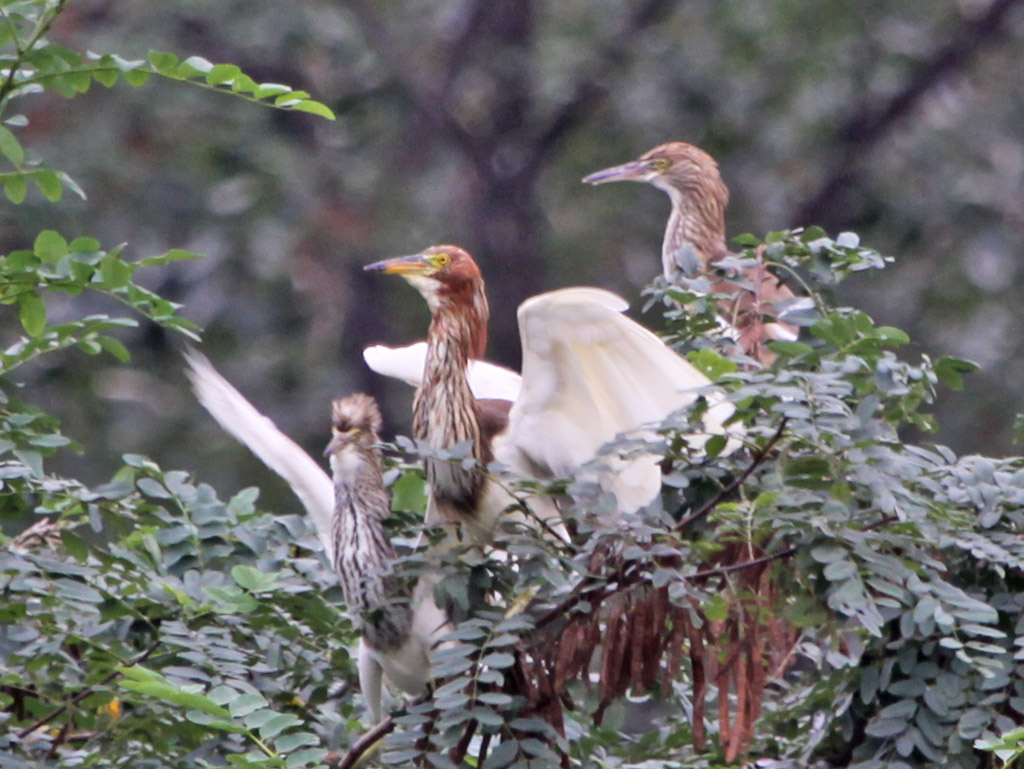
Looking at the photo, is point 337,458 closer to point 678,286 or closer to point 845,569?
point 678,286

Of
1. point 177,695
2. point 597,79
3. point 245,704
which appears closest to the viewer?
point 177,695

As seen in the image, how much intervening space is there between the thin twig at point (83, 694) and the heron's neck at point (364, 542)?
39cm

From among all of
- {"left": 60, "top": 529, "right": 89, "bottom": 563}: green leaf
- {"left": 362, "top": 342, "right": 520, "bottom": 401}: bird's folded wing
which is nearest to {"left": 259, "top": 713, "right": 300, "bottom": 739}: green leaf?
{"left": 60, "top": 529, "right": 89, "bottom": 563}: green leaf

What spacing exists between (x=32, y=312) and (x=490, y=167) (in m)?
4.88

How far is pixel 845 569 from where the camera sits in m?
1.91

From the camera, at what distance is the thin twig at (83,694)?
2230 millimetres

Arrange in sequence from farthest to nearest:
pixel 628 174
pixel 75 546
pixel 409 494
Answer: pixel 628 174 < pixel 409 494 < pixel 75 546

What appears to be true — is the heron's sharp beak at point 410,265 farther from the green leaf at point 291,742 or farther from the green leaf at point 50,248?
the green leaf at point 291,742

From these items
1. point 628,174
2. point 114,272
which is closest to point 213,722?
point 114,272

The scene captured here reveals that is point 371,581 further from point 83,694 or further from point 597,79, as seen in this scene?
point 597,79

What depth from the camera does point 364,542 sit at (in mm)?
2695

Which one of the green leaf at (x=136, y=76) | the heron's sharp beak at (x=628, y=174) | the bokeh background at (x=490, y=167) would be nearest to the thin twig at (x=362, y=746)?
the green leaf at (x=136, y=76)

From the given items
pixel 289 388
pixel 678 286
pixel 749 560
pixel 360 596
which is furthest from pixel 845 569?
pixel 289 388

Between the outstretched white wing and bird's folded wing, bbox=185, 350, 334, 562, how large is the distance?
16.2 inches
